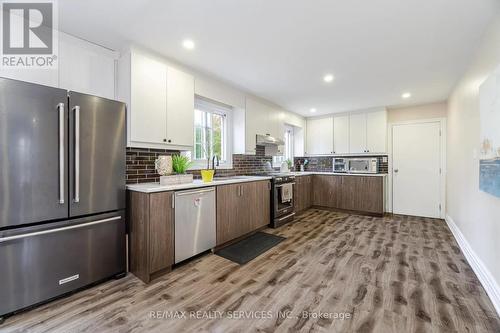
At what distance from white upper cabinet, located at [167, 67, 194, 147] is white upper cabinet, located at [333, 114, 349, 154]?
3721 mm

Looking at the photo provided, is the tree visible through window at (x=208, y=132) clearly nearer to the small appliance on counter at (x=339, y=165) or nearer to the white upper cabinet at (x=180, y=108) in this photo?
the white upper cabinet at (x=180, y=108)

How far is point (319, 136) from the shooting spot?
18.2ft

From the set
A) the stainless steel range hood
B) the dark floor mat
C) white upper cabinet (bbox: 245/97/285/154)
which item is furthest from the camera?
the stainless steel range hood

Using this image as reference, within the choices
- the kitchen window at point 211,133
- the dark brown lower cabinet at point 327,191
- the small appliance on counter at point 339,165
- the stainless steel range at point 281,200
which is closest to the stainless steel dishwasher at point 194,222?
the kitchen window at point 211,133

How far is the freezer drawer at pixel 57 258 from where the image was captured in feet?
5.05

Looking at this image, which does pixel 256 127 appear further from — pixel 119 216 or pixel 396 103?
pixel 396 103

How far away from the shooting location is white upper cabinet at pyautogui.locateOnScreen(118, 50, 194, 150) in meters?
2.28

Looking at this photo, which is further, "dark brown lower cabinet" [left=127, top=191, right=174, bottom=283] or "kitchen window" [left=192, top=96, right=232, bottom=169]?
"kitchen window" [left=192, top=96, right=232, bottom=169]

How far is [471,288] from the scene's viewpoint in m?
1.93

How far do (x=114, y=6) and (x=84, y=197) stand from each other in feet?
5.19

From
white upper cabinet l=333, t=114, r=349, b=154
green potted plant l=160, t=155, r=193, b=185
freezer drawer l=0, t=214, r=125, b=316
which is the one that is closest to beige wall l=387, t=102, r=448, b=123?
white upper cabinet l=333, t=114, r=349, b=154

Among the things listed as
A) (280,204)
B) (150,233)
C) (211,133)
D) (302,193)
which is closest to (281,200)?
(280,204)

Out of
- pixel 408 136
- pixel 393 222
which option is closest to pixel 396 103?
pixel 408 136

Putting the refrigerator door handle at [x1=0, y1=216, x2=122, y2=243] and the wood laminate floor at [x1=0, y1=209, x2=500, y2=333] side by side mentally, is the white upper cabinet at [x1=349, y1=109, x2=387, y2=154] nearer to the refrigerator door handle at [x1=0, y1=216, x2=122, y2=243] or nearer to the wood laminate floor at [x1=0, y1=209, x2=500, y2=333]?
the wood laminate floor at [x1=0, y1=209, x2=500, y2=333]
